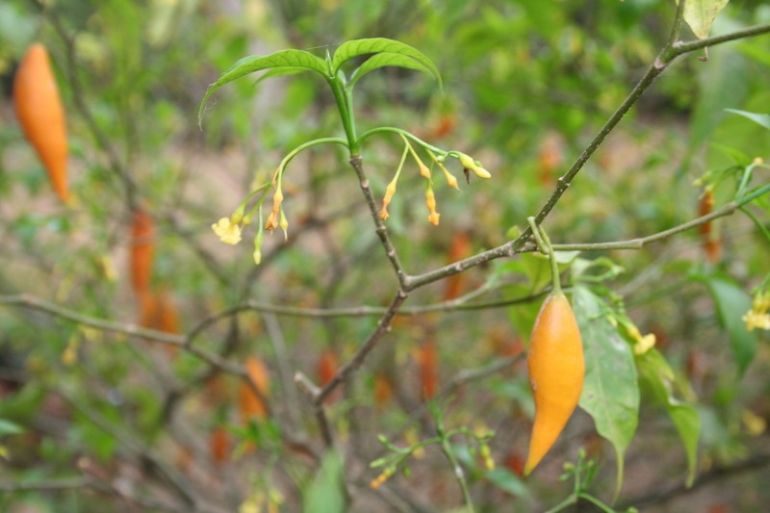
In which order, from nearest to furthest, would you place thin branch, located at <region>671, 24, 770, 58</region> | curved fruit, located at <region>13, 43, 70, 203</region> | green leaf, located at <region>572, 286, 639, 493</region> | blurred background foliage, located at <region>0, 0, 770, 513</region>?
thin branch, located at <region>671, 24, 770, 58</region>
green leaf, located at <region>572, 286, 639, 493</region>
curved fruit, located at <region>13, 43, 70, 203</region>
blurred background foliage, located at <region>0, 0, 770, 513</region>

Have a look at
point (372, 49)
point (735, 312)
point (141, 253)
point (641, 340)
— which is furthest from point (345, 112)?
point (141, 253)

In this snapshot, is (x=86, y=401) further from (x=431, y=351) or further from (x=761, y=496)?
(x=761, y=496)

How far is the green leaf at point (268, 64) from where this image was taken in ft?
1.27

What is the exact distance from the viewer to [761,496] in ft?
6.04

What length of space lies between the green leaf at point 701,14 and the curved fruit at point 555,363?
6.3 inches

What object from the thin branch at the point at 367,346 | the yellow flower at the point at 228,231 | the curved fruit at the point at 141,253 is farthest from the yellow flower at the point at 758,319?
the curved fruit at the point at 141,253

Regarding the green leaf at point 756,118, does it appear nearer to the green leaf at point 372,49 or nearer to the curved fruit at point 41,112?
the green leaf at point 372,49

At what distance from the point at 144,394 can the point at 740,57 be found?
139cm

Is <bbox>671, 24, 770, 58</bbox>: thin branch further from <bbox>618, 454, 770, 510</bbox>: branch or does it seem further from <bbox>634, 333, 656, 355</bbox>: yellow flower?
<bbox>618, 454, 770, 510</bbox>: branch

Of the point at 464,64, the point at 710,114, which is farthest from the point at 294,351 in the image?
the point at 710,114

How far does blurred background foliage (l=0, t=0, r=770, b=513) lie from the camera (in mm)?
1075

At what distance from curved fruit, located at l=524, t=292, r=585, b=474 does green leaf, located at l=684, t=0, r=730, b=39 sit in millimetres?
159

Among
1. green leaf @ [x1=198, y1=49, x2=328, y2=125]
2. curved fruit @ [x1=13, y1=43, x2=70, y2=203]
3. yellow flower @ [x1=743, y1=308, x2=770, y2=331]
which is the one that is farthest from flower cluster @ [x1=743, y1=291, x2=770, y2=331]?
curved fruit @ [x1=13, y1=43, x2=70, y2=203]

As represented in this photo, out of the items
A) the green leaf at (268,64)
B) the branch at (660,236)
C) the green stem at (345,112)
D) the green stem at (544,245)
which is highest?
the green leaf at (268,64)
